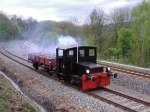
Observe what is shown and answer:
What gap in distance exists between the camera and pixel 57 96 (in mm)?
14062

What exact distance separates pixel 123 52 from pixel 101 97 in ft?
128

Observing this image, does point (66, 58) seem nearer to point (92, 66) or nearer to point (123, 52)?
point (92, 66)

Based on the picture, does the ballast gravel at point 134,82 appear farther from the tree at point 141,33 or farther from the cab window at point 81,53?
the tree at point 141,33

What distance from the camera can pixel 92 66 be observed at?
15289 millimetres

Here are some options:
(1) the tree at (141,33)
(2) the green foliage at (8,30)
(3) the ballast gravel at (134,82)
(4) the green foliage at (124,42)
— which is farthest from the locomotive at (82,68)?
(2) the green foliage at (8,30)

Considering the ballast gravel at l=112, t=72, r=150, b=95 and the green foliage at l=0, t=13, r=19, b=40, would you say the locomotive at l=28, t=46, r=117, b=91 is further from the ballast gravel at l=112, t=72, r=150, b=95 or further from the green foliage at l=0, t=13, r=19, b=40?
the green foliage at l=0, t=13, r=19, b=40

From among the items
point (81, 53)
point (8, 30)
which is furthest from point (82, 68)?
point (8, 30)

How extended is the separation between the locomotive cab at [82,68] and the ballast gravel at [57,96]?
775 millimetres

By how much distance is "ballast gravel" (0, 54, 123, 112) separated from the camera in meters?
11.9

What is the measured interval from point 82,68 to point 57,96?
247 cm

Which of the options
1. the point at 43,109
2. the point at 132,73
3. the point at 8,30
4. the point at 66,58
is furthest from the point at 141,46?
the point at 8,30

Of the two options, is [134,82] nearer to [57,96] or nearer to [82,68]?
[82,68]

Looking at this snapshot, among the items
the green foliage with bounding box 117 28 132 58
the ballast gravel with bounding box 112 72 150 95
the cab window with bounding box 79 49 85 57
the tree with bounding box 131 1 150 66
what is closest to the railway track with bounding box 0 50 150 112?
the ballast gravel with bounding box 112 72 150 95

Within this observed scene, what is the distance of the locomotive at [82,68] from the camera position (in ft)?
49.5
